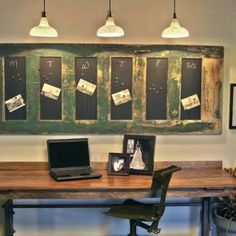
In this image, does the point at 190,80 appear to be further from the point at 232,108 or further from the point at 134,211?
the point at 134,211

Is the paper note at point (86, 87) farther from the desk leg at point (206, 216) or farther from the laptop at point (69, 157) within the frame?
the desk leg at point (206, 216)

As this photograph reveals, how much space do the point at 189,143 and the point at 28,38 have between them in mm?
1654

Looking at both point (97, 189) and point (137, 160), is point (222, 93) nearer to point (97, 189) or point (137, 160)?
point (137, 160)

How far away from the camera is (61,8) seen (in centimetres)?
357

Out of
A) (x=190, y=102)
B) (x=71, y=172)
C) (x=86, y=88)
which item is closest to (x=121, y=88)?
(x=86, y=88)

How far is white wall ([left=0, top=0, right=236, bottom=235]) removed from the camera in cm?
356

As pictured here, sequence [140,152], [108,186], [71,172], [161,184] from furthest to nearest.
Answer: [140,152] < [71,172] < [108,186] < [161,184]

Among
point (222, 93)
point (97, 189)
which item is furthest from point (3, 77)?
point (222, 93)

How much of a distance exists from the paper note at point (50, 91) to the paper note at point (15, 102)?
0.64 feet

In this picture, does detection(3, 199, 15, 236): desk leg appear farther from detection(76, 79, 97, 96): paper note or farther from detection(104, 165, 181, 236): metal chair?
detection(76, 79, 97, 96): paper note

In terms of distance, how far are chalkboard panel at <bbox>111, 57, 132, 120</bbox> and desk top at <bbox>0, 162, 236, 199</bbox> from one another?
55 centimetres

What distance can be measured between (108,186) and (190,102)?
109 cm

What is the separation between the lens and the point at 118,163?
351 cm

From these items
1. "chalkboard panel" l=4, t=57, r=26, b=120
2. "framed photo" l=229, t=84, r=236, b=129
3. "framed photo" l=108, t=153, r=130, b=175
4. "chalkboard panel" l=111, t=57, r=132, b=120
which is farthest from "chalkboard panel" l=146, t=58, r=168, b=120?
"chalkboard panel" l=4, t=57, r=26, b=120
